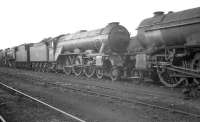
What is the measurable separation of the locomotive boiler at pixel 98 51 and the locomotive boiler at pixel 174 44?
2.98m

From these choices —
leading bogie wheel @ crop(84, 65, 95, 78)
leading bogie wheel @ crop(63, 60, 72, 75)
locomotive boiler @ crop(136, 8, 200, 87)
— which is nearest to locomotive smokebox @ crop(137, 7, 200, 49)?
locomotive boiler @ crop(136, 8, 200, 87)

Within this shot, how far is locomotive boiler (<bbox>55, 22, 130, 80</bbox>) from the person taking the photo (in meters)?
14.8

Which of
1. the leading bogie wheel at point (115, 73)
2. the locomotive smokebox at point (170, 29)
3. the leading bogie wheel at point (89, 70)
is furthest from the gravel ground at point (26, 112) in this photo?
the leading bogie wheel at point (89, 70)

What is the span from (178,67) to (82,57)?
8.53 m

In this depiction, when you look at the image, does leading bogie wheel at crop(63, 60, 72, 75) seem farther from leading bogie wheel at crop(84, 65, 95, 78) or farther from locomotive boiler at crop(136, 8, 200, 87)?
locomotive boiler at crop(136, 8, 200, 87)

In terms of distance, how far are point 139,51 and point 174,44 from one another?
2421 mm

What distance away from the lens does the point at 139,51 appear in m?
12.8

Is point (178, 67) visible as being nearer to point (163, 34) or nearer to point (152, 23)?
point (163, 34)

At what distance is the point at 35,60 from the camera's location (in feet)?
84.8

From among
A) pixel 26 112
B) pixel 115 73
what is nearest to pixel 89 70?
pixel 115 73

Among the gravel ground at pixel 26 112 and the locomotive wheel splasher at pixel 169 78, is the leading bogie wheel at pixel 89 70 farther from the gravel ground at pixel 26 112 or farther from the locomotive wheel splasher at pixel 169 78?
the gravel ground at pixel 26 112

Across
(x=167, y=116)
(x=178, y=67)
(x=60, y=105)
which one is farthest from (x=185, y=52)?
(x=60, y=105)

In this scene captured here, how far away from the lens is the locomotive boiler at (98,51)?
14.8m

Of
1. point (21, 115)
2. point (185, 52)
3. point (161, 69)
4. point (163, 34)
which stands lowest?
point (21, 115)
